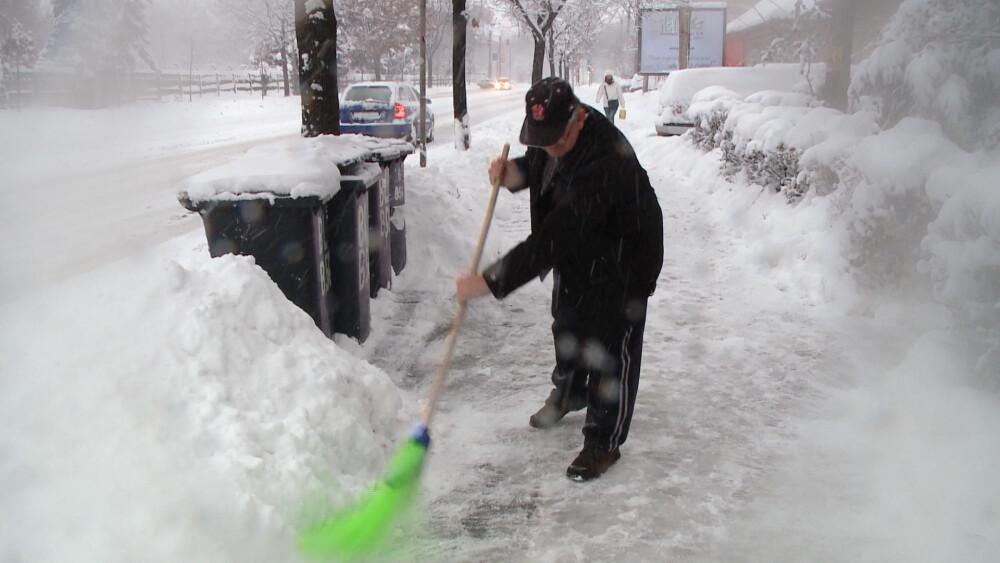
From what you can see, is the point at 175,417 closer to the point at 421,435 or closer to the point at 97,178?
the point at 421,435

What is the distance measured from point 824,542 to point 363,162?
3712mm

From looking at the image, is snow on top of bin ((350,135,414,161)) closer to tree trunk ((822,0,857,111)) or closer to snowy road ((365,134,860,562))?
snowy road ((365,134,860,562))

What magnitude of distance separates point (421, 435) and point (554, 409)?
29.8 inches

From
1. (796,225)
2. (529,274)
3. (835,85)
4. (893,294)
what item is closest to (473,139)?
(835,85)

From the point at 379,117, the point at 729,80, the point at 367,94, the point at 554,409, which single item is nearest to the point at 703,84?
the point at 729,80

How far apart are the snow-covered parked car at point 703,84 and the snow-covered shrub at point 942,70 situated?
343 inches

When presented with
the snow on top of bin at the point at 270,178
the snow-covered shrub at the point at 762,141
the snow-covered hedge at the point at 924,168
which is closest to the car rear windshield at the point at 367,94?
the snow-covered shrub at the point at 762,141

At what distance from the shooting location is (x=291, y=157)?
432cm

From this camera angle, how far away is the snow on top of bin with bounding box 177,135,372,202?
376 cm

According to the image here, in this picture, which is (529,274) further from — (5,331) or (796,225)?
(796,225)

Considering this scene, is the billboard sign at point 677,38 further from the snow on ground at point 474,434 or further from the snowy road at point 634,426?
the snow on ground at point 474,434

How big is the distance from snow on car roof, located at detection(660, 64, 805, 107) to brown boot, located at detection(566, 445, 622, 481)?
12.5 metres

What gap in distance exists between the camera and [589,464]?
10.4 feet

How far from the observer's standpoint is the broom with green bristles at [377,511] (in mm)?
2543
